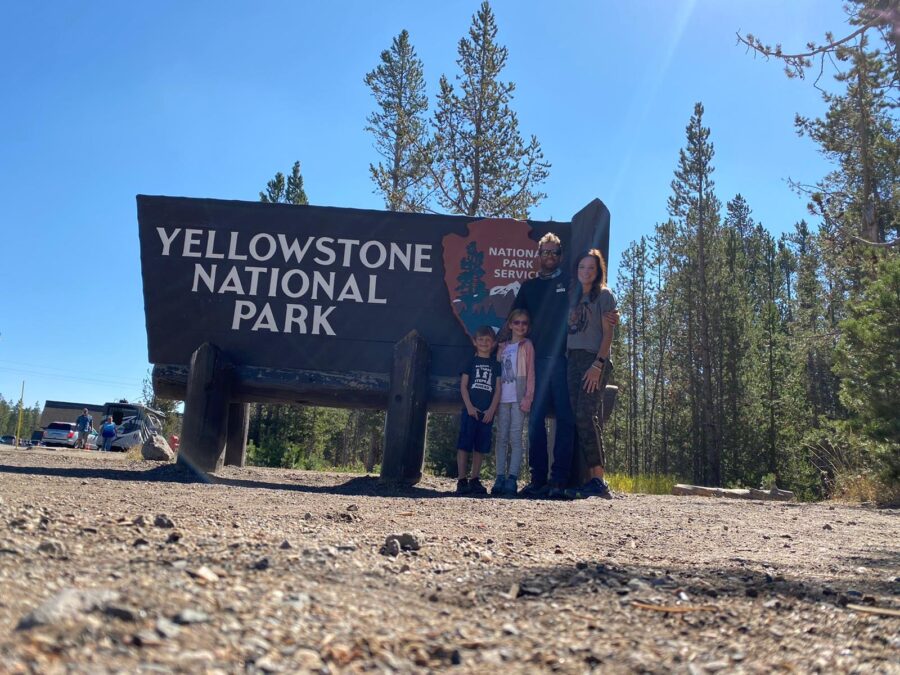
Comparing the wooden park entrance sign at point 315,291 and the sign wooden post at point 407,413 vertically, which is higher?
the wooden park entrance sign at point 315,291

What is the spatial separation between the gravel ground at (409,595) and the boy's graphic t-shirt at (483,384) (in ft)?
8.87

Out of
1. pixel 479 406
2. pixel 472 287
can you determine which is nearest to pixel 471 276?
pixel 472 287

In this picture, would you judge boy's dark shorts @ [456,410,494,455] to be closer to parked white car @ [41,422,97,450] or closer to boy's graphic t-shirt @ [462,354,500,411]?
boy's graphic t-shirt @ [462,354,500,411]

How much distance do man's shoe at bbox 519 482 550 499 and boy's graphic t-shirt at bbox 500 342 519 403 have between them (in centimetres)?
77

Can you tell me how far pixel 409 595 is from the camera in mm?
2096

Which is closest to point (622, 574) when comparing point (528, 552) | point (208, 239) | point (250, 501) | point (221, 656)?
point (528, 552)

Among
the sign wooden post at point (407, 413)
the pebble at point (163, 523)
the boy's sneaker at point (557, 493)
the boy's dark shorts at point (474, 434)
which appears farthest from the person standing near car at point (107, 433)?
the pebble at point (163, 523)

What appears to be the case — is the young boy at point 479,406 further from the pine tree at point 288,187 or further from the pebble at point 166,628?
the pine tree at point 288,187

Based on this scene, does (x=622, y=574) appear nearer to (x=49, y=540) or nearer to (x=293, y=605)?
(x=293, y=605)

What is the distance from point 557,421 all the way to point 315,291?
8.95ft

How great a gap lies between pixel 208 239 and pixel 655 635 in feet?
21.2

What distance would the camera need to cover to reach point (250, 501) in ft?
14.5

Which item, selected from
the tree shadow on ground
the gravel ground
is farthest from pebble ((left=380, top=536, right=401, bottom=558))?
the tree shadow on ground

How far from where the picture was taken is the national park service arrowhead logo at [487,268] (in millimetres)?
7094
